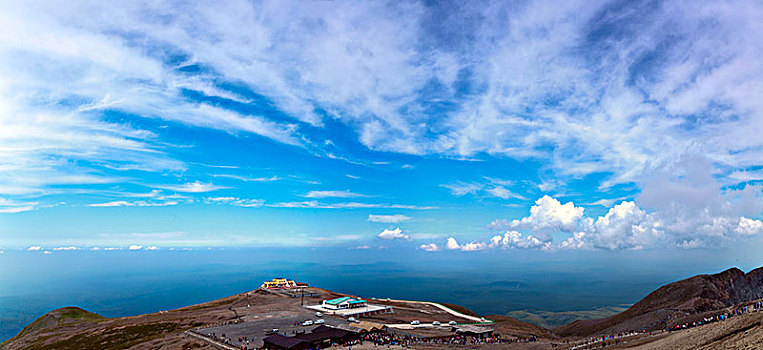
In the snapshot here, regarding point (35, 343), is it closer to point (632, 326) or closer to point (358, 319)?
point (358, 319)

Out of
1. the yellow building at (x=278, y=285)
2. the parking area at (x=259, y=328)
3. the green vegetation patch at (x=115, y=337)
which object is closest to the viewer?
the parking area at (x=259, y=328)

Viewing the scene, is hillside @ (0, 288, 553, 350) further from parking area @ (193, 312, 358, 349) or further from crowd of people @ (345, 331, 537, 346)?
crowd of people @ (345, 331, 537, 346)

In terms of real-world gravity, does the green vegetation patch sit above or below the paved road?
below

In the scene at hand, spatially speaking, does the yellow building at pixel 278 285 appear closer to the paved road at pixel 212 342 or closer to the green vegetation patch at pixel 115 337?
the green vegetation patch at pixel 115 337

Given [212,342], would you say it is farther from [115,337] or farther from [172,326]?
[115,337]

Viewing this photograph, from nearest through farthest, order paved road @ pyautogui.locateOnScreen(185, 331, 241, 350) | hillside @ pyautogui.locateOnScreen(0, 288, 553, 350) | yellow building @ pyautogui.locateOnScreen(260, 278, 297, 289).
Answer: paved road @ pyautogui.locateOnScreen(185, 331, 241, 350) < hillside @ pyautogui.locateOnScreen(0, 288, 553, 350) < yellow building @ pyautogui.locateOnScreen(260, 278, 297, 289)

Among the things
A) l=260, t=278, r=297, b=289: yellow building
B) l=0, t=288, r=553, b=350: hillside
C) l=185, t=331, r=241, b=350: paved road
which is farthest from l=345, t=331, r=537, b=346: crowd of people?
l=260, t=278, r=297, b=289: yellow building

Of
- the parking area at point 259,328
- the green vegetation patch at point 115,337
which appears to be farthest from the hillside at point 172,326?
the parking area at point 259,328

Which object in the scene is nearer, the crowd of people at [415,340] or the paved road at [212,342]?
the paved road at [212,342]

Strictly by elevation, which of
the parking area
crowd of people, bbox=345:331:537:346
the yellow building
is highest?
the yellow building
